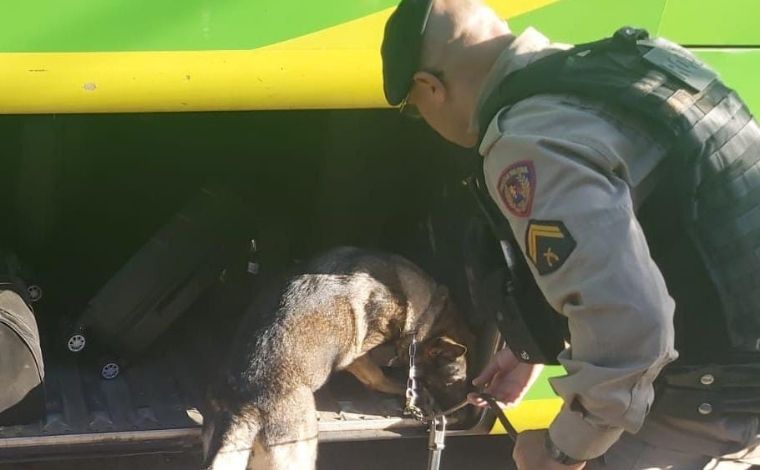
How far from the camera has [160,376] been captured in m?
3.20

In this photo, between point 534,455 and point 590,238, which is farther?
point 534,455

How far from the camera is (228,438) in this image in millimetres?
2922

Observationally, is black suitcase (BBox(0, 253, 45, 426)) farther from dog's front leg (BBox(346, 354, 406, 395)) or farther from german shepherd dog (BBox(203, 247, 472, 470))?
dog's front leg (BBox(346, 354, 406, 395))

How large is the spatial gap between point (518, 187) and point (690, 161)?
1.12ft

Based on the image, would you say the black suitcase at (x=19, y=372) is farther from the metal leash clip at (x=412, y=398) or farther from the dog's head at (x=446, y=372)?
the dog's head at (x=446, y=372)

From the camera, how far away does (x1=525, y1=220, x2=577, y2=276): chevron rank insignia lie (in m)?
1.78

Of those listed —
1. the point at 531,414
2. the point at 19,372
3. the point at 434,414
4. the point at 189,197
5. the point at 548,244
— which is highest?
the point at 548,244

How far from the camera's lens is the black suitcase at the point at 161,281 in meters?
3.11

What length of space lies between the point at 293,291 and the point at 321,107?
0.67 metres

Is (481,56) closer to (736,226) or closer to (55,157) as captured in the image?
(736,226)

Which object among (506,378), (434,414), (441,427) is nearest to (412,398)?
(434,414)

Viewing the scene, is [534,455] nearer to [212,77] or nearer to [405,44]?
[405,44]

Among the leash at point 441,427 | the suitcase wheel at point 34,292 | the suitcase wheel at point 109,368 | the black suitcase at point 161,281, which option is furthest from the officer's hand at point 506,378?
the suitcase wheel at point 34,292

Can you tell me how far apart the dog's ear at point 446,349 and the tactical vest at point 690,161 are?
123 cm
